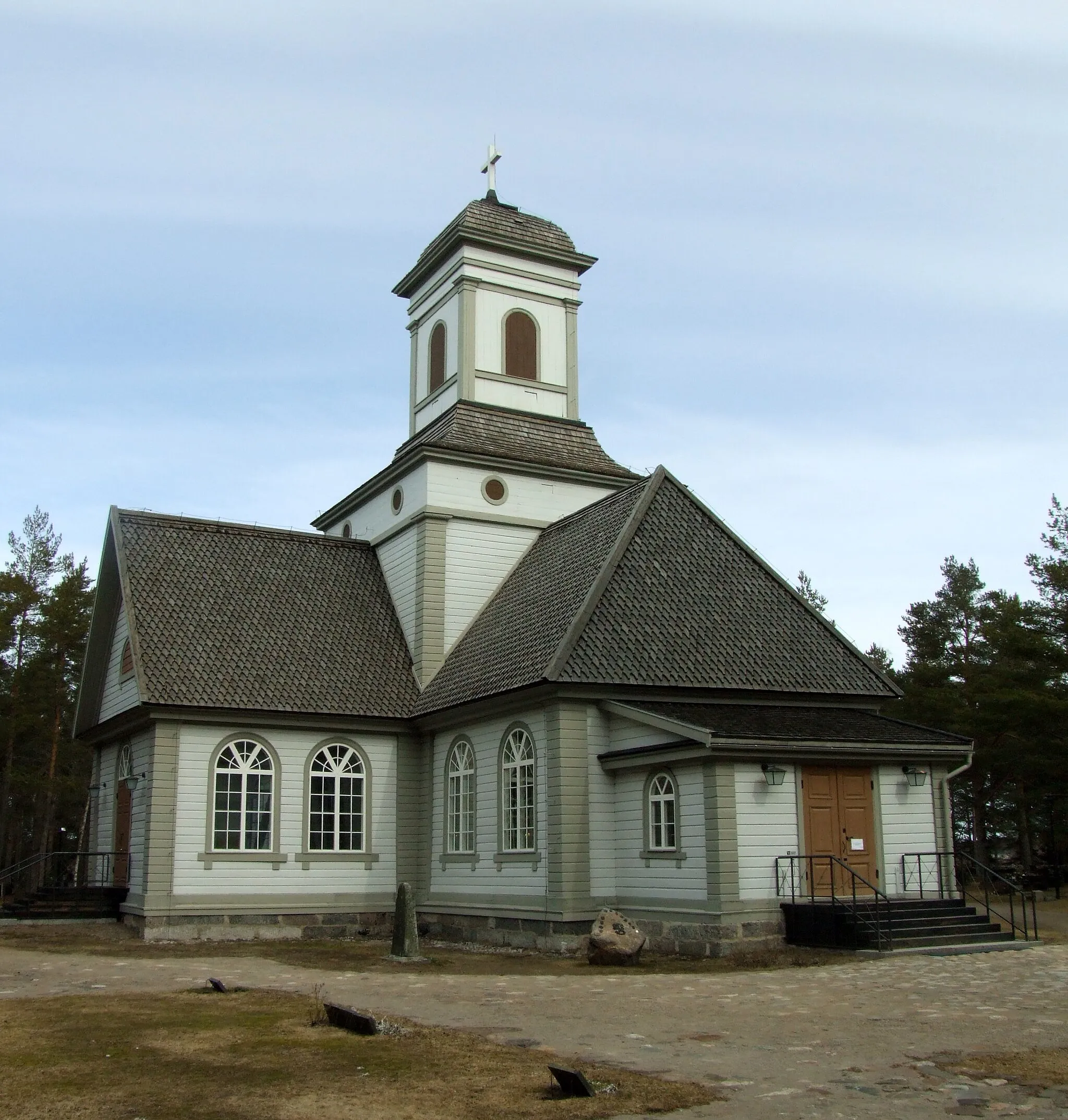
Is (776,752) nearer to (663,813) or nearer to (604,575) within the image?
(663,813)

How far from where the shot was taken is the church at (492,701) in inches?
750

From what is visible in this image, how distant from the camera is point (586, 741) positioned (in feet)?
66.5

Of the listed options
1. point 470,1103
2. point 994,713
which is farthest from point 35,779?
point 470,1103

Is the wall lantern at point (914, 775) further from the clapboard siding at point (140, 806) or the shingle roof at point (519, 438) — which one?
the clapboard siding at point (140, 806)

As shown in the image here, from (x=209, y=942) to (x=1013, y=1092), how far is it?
1692 centimetres

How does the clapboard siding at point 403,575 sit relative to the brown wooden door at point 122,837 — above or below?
above

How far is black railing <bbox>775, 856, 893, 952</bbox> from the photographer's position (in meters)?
16.8

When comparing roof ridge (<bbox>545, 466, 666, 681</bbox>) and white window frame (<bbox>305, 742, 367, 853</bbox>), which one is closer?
roof ridge (<bbox>545, 466, 666, 681</bbox>)

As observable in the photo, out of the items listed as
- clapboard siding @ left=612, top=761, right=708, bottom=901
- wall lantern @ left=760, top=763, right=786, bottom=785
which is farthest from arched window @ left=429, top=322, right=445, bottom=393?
wall lantern @ left=760, top=763, right=786, bottom=785

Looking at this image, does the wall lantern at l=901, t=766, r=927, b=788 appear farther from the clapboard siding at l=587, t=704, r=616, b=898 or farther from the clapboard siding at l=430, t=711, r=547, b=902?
the clapboard siding at l=430, t=711, r=547, b=902

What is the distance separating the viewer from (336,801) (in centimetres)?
2400

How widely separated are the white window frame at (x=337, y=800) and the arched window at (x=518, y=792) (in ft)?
12.3

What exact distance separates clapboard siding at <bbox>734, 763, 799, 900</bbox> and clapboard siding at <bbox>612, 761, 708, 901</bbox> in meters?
0.56

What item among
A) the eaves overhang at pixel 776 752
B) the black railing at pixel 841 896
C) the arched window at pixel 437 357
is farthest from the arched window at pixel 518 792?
the arched window at pixel 437 357
